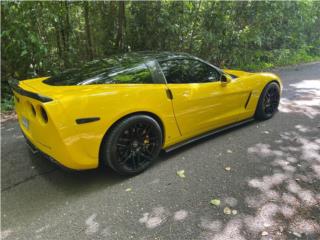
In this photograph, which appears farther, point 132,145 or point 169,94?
point 169,94

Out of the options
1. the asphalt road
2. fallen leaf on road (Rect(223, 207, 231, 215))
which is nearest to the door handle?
the asphalt road

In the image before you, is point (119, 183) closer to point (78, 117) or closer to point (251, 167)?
point (78, 117)

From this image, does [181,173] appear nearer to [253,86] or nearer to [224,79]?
[224,79]

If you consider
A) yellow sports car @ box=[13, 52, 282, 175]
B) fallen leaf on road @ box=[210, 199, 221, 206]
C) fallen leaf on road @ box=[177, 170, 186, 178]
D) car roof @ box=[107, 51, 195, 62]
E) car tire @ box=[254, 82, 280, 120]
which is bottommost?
fallen leaf on road @ box=[177, 170, 186, 178]

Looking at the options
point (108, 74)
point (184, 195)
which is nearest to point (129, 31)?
point (108, 74)

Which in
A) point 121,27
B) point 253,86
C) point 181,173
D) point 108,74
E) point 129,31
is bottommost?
point 181,173

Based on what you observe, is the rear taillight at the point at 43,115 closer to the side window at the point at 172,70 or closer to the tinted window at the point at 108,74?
the tinted window at the point at 108,74

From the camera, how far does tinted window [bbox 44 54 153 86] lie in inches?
122

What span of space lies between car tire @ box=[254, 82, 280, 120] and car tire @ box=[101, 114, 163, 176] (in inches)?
79.8

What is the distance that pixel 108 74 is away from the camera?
316 cm

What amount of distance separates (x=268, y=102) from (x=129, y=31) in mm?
4780

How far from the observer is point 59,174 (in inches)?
130

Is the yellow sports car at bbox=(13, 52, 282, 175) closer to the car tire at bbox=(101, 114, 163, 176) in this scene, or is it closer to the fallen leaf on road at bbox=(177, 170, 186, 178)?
the car tire at bbox=(101, 114, 163, 176)

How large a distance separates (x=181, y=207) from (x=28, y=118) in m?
1.78
